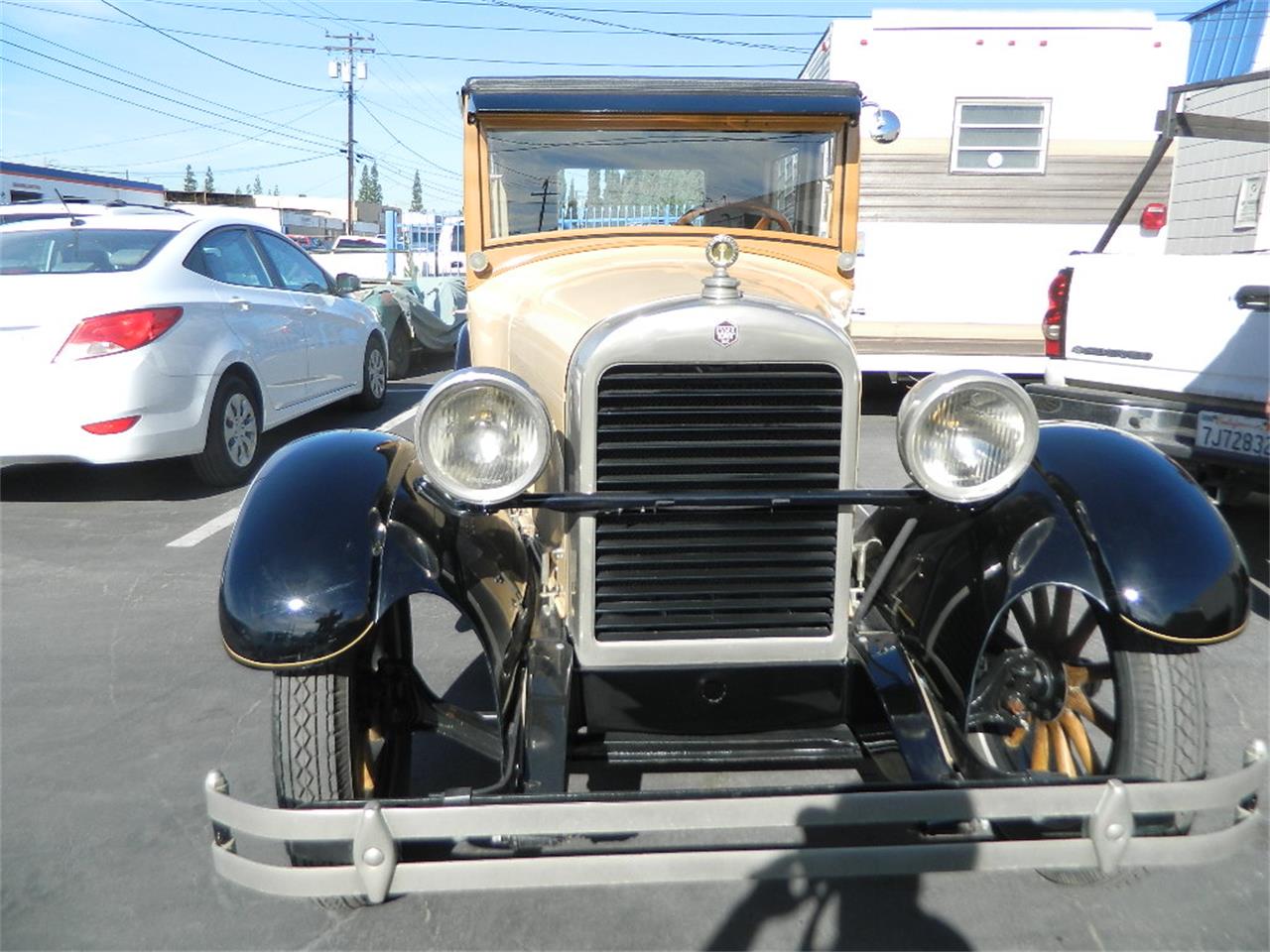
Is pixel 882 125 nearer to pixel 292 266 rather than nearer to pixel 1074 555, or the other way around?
pixel 1074 555

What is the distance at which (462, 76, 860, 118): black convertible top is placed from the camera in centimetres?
349

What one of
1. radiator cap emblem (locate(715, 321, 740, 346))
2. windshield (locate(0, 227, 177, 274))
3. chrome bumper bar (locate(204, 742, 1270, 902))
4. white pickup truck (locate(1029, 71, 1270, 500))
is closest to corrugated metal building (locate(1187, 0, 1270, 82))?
white pickup truck (locate(1029, 71, 1270, 500))

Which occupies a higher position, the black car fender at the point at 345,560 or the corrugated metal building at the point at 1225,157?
the corrugated metal building at the point at 1225,157

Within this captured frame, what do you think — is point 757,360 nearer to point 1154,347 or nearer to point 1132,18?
point 1154,347

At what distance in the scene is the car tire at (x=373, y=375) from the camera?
8500 mm

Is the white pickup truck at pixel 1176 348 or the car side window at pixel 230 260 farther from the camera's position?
the car side window at pixel 230 260

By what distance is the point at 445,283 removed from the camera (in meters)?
12.7

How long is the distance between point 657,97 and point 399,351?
8.13 m

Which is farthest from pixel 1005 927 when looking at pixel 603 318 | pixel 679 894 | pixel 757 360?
pixel 603 318

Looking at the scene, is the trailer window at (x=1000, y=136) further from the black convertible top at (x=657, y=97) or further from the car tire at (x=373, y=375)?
the black convertible top at (x=657, y=97)

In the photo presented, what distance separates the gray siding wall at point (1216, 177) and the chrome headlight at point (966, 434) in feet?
24.9

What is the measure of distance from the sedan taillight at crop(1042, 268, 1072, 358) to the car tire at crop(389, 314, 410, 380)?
7107 mm

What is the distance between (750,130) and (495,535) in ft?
6.24

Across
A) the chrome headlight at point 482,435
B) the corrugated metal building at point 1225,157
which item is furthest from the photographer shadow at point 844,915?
the corrugated metal building at point 1225,157
